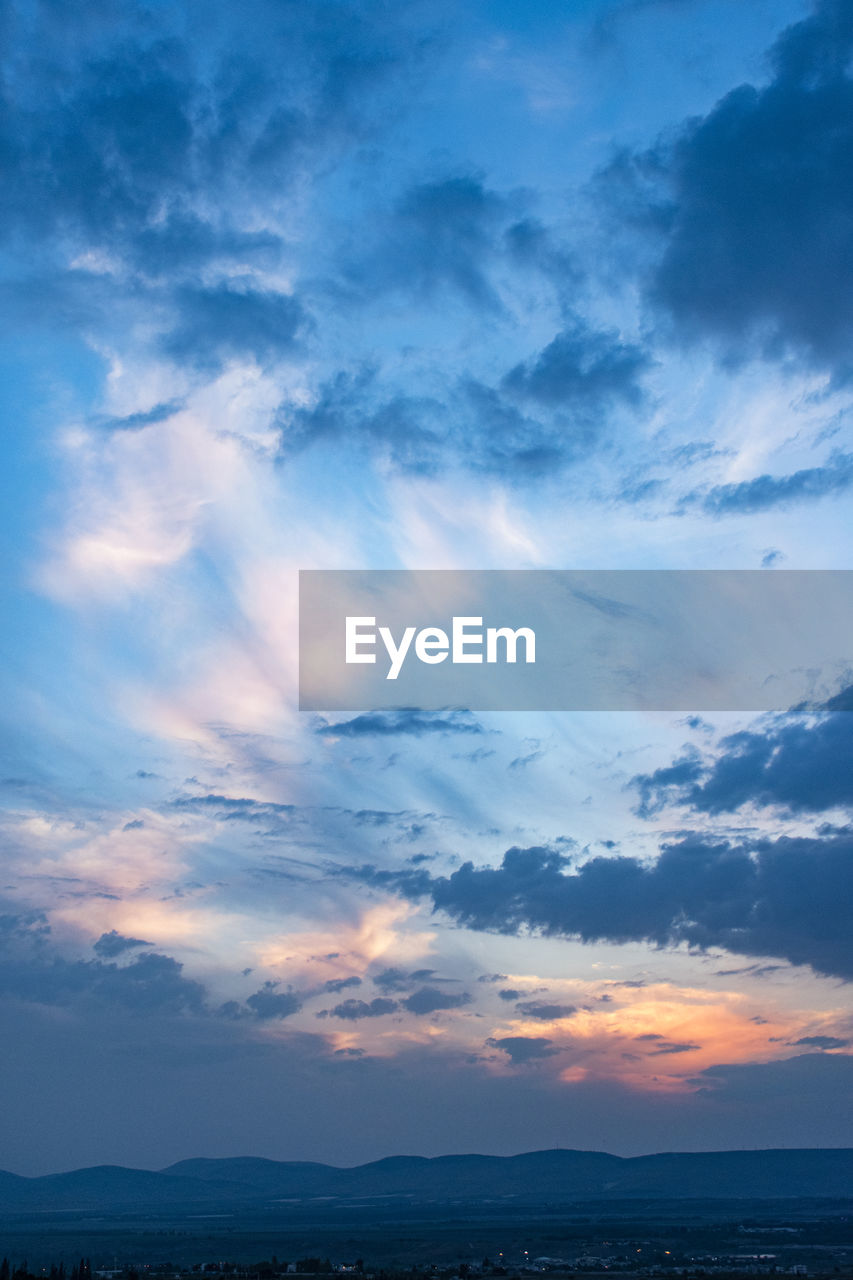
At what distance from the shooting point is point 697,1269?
197125mm


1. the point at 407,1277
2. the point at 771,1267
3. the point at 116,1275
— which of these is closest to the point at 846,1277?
the point at 771,1267

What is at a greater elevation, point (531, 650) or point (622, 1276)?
point (531, 650)

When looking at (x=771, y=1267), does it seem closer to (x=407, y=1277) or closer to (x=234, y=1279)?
(x=407, y=1277)

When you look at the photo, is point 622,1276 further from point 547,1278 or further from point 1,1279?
point 1,1279

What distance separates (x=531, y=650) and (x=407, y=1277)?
469 feet

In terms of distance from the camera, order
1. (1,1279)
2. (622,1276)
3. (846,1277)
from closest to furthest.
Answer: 1. (1,1279)
2. (846,1277)
3. (622,1276)

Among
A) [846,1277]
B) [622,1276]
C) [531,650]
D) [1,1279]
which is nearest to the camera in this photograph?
[531,650]

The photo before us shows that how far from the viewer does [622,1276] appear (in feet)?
613

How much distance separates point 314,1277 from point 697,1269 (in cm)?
6622

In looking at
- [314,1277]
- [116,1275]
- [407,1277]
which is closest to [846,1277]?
[407,1277]

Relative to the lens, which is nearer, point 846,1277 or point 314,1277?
point 846,1277

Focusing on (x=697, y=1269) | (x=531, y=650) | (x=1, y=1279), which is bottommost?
(x=697, y=1269)

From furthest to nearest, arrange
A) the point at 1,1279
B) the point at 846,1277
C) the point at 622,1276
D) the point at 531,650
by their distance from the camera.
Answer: the point at 622,1276 → the point at 846,1277 → the point at 1,1279 → the point at 531,650

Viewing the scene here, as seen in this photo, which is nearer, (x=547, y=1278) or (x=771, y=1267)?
(x=547, y=1278)
